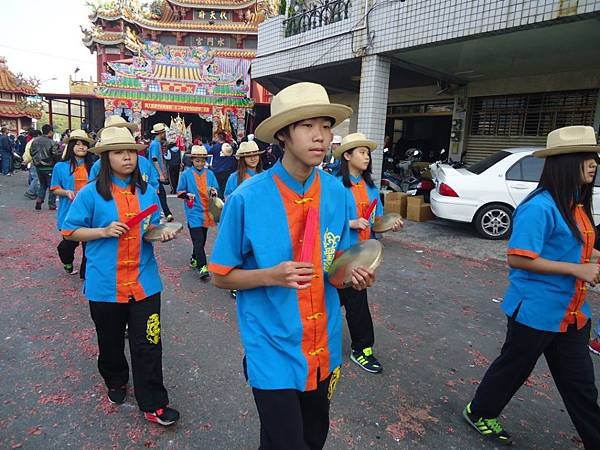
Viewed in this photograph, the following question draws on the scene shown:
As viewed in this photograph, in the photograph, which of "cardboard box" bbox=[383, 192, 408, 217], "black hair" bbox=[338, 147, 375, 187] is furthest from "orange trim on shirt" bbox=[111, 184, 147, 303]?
"cardboard box" bbox=[383, 192, 408, 217]

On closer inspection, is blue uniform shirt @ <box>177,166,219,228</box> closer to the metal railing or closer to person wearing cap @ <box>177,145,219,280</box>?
person wearing cap @ <box>177,145,219,280</box>

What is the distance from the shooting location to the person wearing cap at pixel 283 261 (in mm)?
1629

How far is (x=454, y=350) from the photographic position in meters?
3.75

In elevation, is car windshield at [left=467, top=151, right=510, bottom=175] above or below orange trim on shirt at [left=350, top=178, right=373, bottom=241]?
above

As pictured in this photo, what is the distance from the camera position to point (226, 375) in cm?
322

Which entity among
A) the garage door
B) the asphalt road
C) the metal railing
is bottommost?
the asphalt road

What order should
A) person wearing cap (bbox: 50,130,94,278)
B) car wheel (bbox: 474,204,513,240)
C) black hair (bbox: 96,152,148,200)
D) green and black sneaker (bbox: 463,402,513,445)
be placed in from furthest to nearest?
car wheel (bbox: 474,204,513,240)
person wearing cap (bbox: 50,130,94,278)
black hair (bbox: 96,152,148,200)
green and black sneaker (bbox: 463,402,513,445)

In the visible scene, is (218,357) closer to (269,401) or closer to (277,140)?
(269,401)

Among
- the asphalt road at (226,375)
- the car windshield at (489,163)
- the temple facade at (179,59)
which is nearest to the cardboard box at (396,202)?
the car windshield at (489,163)

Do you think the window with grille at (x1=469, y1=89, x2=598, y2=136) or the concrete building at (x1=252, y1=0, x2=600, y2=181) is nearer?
the concrete building at (x1=252, y1=0, x2=600, y2=181)

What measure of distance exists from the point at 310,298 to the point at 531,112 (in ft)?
37.2

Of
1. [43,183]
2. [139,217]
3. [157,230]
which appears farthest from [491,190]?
[43,183]

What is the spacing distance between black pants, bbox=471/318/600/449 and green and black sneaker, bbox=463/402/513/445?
0.51 ft

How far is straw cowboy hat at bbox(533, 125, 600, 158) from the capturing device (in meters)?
2.22
